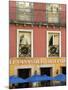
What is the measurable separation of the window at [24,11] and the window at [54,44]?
0.21 metres

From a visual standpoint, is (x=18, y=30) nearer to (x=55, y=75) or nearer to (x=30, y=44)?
(x=30, y=44)

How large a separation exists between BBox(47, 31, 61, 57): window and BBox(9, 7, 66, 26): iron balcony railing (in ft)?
0.29

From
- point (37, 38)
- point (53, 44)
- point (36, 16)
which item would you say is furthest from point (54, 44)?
point (36, 16)

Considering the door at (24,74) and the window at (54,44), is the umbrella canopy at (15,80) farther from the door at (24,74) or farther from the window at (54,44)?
the window at (54,44)

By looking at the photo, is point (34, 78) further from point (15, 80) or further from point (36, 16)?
point (36, 16)

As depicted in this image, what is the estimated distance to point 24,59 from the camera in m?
2.13

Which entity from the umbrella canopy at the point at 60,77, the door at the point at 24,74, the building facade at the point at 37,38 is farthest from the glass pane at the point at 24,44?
the umbrella canopy at the point at 60,77

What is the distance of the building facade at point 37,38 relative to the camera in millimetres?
2113

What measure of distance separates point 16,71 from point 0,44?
9.1 inches

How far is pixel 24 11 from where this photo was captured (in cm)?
215

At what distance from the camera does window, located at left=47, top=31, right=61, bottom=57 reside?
2189 mm

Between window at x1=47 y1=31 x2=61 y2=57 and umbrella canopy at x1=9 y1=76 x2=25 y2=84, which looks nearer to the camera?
umbrella canopy at x1=9 y1=76 x2=25 y2=84

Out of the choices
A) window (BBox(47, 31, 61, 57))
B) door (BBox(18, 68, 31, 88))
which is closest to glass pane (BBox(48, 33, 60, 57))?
window (BBox(47, 31, 61, 57))

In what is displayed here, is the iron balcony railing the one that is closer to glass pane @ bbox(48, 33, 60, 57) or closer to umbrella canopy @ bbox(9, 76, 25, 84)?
A: glass pane @ bbox(48, 33, 60, 57)
